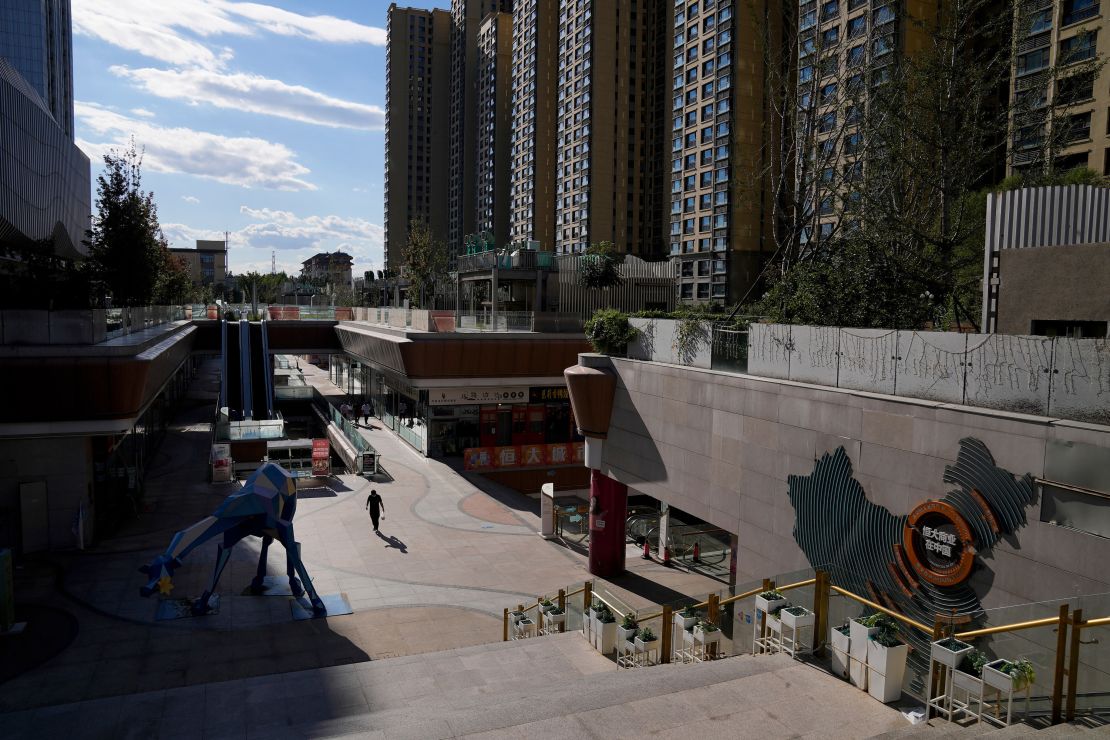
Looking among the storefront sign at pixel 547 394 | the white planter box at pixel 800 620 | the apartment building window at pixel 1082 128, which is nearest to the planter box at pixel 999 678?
the white planter box at pixel 800 620

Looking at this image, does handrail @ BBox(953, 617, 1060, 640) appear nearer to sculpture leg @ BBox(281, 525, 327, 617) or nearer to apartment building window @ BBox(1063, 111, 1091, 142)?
sculpture leg @ BBox(281, 525, 327, 617)

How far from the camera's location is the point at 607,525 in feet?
70.9

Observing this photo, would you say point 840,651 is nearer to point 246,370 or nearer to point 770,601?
point 770,601

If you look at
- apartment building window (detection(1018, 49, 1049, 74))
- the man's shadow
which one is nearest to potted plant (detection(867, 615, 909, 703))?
the man's shadow

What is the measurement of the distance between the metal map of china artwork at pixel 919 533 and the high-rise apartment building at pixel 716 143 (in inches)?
2457

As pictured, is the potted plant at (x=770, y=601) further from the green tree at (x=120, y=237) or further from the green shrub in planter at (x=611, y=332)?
the green tree at (x=120, y=237)

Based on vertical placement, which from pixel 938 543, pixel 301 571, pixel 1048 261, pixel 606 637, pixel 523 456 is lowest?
pixel 523 456

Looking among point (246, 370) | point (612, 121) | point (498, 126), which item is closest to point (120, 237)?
point (246, 370)

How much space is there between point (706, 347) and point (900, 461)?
5.98 m

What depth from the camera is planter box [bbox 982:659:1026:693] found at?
25.4 feet

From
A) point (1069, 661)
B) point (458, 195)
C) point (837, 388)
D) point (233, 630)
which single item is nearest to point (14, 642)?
point (233, 630)

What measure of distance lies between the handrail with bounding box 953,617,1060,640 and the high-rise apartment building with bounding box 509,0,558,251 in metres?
100

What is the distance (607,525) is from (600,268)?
752 inches

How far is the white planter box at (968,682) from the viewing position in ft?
26.4
